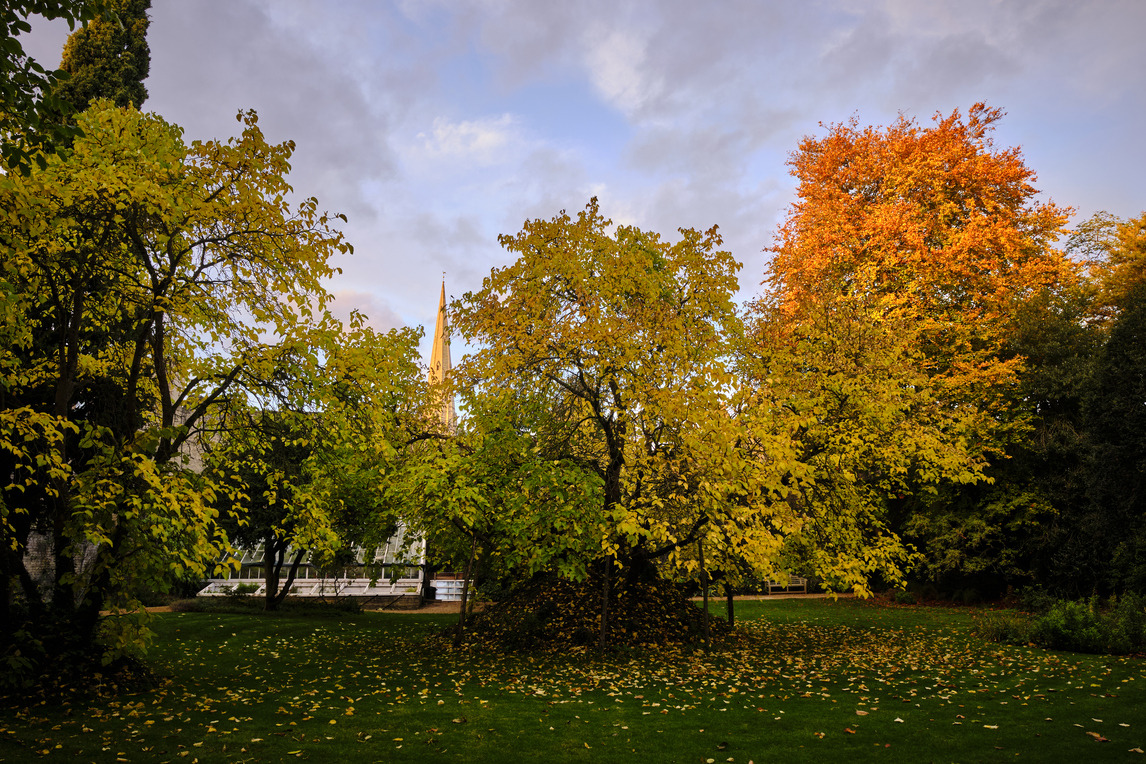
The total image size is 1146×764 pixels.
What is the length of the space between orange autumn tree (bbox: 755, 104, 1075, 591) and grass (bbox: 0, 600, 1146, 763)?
6.05 metres

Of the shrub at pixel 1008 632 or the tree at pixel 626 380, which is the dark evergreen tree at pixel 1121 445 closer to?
the shrub at pixel 1008 632

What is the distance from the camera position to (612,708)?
28.2 ft

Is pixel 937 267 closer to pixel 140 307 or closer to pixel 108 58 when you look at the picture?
pixel 140 307

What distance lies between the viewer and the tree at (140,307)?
7.64 m

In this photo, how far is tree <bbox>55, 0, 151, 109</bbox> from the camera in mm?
19438

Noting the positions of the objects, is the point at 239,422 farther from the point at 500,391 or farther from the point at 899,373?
the point at 899,373

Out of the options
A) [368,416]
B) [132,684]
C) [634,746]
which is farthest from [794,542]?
[132,684]

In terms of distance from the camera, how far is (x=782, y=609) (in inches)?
941

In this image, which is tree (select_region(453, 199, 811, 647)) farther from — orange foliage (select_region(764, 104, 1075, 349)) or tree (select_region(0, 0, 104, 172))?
orange foliage (select_region(764, 104, 1075, 349))

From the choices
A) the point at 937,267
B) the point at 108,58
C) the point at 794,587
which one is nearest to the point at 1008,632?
the point at 937,267

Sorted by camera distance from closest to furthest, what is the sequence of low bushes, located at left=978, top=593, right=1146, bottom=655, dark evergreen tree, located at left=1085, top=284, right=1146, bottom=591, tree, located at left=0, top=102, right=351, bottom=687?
1. tree, located at left=0, top=102, right=351, bottom=687
2. low bushes, located at left=978, top=593, right=1146, bottom=655
3. dark evergreen tree, located at left=1085, top=284, right=1146, bottom=591

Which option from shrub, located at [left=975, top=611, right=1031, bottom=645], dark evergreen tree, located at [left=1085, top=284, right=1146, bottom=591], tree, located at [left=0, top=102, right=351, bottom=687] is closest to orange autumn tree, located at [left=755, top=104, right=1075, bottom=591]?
dark evergreen tree, located at [left=1085, top=284, right=1146, bottom=591]

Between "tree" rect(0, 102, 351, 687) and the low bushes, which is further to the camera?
the low bushes

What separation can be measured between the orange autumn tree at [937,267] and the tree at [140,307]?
11.2m
